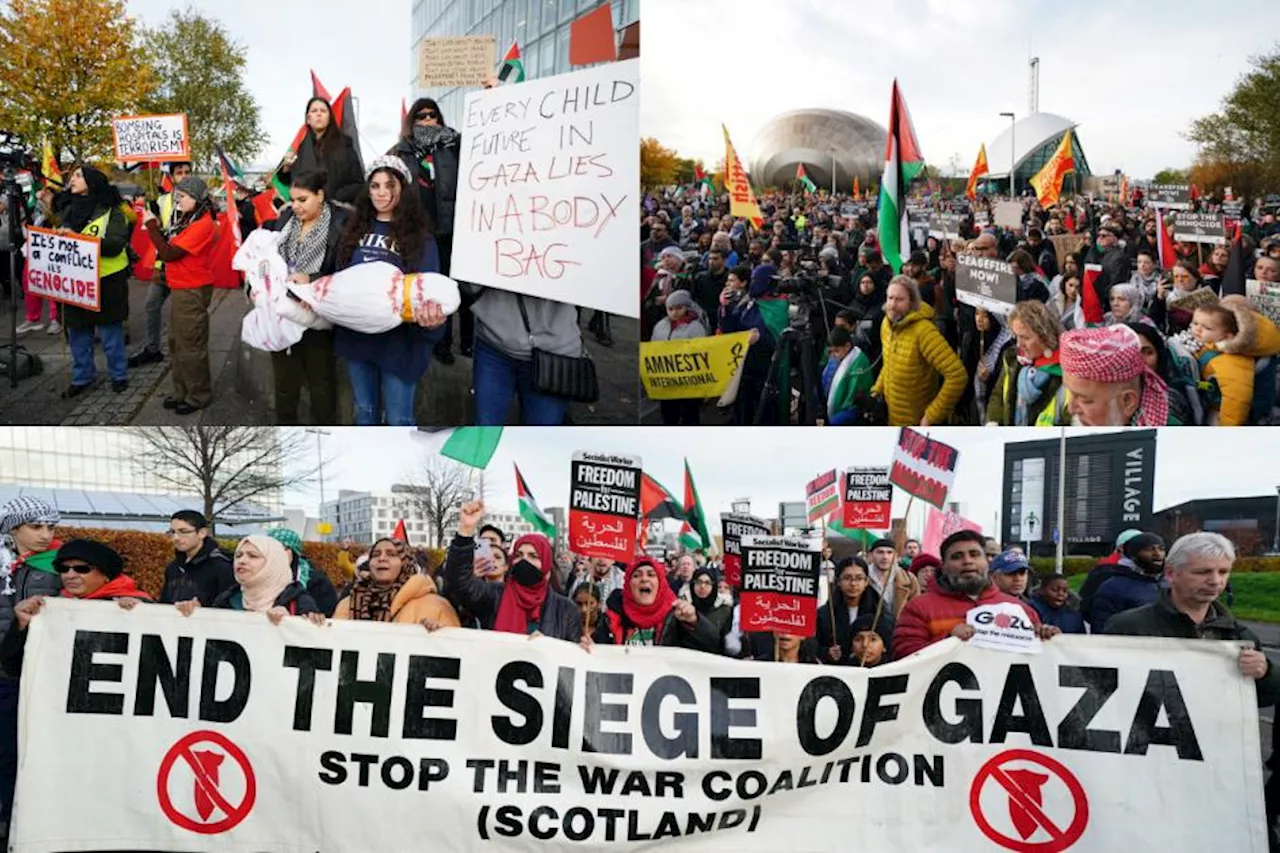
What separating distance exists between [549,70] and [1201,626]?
454cm

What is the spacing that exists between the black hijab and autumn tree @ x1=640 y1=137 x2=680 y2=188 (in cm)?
331

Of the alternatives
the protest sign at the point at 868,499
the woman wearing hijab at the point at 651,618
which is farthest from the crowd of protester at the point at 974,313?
the woman wearing hijab at the point at 651,618

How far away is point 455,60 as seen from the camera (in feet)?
24.8

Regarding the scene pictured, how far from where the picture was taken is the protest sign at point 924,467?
762 cm

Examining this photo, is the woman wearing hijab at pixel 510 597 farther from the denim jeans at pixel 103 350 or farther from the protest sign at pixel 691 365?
the denim jeans at pixel 103 350

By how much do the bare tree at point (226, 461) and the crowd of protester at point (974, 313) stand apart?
2.40 metres

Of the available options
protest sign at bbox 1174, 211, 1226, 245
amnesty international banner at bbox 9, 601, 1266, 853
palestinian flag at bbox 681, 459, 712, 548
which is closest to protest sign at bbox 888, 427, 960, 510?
palestinian flag at bbox 681, 459, 712, 548

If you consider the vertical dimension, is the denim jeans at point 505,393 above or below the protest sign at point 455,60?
below

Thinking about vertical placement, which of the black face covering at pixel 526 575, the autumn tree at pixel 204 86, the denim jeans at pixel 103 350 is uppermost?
the autumn tree at pixel 204 86

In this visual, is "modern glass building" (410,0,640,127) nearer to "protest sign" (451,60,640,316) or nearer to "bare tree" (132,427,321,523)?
"protest sign" (451,60,640,316)

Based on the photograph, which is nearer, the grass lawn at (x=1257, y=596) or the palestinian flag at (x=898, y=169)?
the palestinian flag at (x=898, y=169)

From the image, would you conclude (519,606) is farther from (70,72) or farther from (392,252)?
(70,72)

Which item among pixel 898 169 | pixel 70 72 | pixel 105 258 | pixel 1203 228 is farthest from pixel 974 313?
pixel 70 72

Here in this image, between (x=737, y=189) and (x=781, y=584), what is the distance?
2929 millimetres
